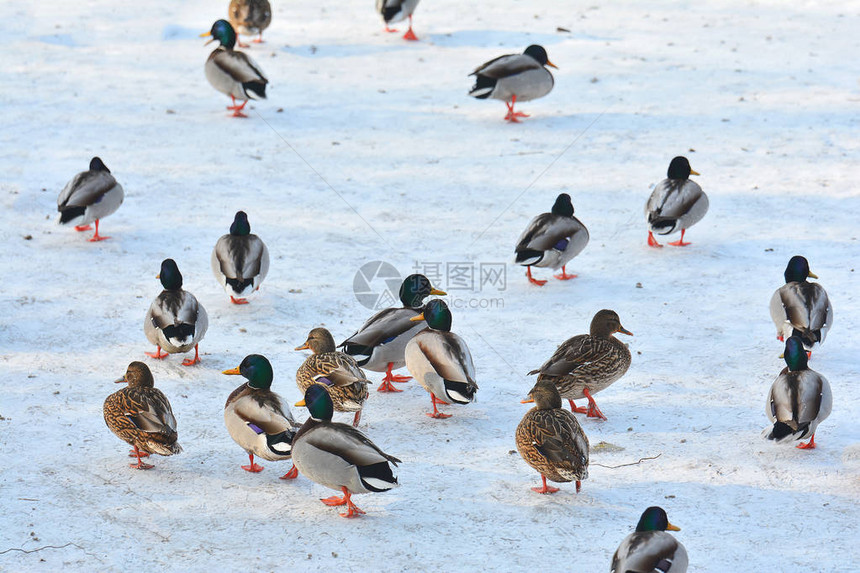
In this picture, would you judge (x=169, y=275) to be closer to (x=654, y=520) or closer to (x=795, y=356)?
(x=654, y=520)

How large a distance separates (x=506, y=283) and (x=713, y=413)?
2.73 metres

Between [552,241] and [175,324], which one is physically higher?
[552,241]

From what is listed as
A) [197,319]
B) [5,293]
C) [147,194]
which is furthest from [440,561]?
[147,194]

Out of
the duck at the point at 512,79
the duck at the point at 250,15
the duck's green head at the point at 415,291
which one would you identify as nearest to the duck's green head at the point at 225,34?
the duck at the point at 250,15

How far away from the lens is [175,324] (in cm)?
754

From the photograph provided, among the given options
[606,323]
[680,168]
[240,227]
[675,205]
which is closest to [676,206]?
[675,205]

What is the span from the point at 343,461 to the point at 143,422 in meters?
1.31

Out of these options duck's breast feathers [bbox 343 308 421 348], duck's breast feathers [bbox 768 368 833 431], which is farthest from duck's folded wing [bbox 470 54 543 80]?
duck's breast feathers [bbox 768 368 833 431]

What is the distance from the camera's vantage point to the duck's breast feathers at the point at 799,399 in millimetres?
6344

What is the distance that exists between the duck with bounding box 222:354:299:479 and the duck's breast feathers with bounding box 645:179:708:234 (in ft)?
14.8

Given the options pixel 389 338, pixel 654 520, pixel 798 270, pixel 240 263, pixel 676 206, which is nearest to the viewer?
pixel 654 520

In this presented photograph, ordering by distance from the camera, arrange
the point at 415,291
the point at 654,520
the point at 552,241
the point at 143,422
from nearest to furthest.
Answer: the point at 654,520
the point at 143,422
the point at 415,291
the point at 552,241

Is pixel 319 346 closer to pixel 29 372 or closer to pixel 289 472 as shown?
pixel 289 472

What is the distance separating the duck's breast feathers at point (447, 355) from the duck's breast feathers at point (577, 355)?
1.57 feet
